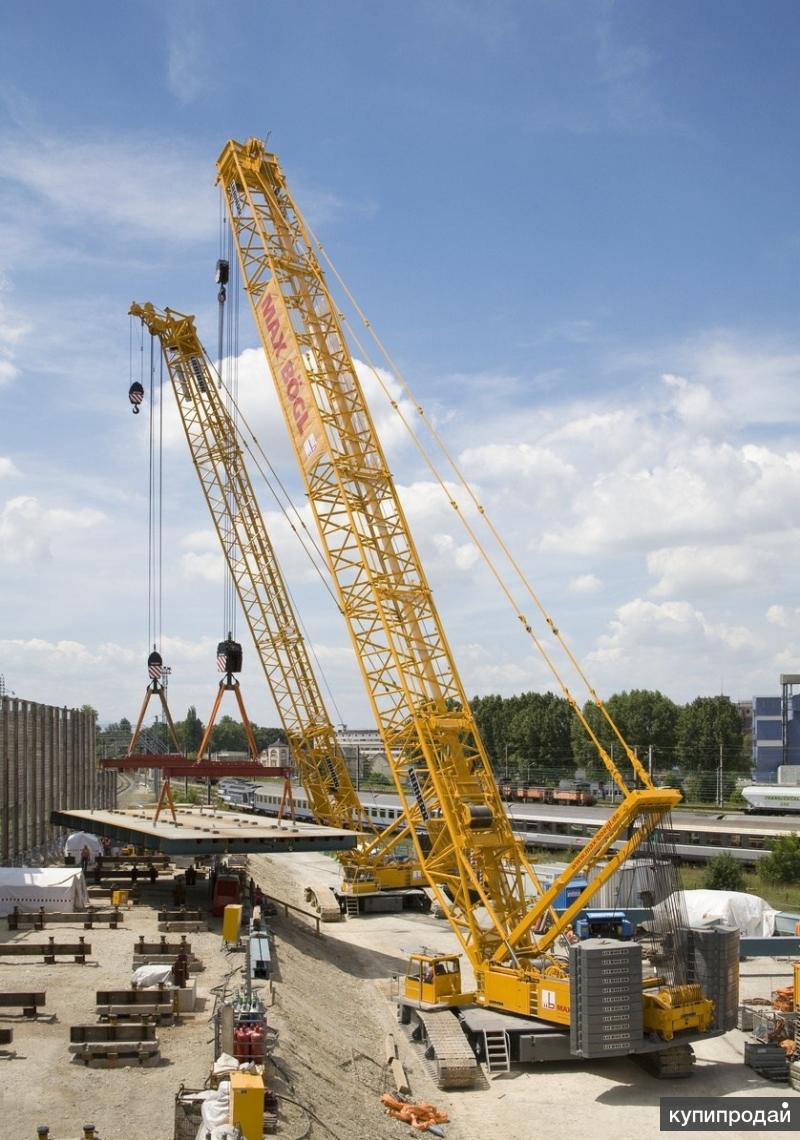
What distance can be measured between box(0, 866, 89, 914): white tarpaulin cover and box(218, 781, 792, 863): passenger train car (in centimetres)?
2281

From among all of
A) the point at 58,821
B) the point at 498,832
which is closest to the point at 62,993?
the point at 498,832

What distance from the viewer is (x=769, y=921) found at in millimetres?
43844

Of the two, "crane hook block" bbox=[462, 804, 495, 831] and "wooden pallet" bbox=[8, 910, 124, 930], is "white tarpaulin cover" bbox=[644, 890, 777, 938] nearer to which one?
"crane hook block" bbox=[462, 804, 495, 831]

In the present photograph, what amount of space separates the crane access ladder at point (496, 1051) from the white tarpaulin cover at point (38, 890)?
649 inches

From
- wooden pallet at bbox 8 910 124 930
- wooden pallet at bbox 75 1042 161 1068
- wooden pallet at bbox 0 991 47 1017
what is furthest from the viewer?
wooden pallet at bbox 8 910 124 930

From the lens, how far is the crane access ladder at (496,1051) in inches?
1105

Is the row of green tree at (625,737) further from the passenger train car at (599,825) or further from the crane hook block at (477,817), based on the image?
the crane hook block at (477,817)

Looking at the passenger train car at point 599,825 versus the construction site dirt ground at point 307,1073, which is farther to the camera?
the passenger train car at point 599,825

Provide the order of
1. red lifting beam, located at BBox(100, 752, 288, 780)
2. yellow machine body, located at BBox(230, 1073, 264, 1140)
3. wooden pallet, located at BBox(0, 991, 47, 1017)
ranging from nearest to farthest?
yellow machine body, located at BBox(230, 1073, 264, 1140), wooden pallet, located at BBox(0, 991, 47, 1017), red lifting beam, located at BBox(100, 752, 288, 780)

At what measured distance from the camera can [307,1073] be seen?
2316 centimetres

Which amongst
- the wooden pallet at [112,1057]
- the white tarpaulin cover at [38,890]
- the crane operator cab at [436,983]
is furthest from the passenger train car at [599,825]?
the wooden pallet at [112,1057]

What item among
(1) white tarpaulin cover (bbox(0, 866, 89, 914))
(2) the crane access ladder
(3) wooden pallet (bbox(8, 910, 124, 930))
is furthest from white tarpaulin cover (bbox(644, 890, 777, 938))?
(1) white tarpaulin cover (bbox(0, 866, 89, 914))

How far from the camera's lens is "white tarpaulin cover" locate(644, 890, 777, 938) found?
43.0 meters

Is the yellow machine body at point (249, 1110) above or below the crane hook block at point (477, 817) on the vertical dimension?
below
